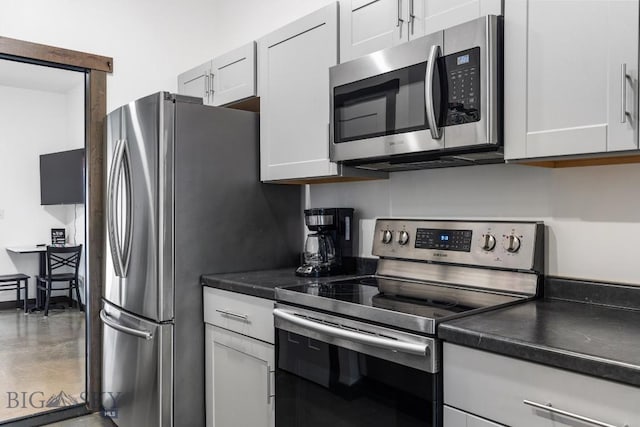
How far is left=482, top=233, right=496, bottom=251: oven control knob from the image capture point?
1.80 meters

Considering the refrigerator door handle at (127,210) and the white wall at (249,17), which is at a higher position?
the white wall at (249,17)

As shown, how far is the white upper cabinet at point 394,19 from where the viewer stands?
64.0 inches

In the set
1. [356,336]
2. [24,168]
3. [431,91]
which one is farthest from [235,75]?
[356,336]

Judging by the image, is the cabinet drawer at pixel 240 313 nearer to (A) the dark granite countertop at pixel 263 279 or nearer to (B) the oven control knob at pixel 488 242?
(A) the dark granite countertop at pixel 263 279

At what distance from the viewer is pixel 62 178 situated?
2.90 m

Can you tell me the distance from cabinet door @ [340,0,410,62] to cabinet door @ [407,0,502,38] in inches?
1.6

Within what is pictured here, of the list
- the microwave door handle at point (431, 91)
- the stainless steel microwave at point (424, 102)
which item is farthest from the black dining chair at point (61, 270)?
the microwave door handle at point (431, 91)

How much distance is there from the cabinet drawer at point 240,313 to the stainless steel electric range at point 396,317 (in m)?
0.13

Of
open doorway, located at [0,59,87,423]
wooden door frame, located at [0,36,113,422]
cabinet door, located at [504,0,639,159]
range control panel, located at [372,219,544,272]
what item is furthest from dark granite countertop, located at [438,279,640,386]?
open doorway, located at [0,59,87,423]

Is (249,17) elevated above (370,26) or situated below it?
above

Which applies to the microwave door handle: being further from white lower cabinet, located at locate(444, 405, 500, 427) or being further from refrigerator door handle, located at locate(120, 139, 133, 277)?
refrigerator door handle, located at locate(120, 139, 133, 277)

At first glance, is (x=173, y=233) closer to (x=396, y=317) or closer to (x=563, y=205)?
(x=396, y=317)

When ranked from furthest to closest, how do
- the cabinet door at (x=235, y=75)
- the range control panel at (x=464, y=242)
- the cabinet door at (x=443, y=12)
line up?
the cabinet door at (x=235, y=75) < the range control panel at (x=464, y=242) < the cabinet door at (x=443, y=12)

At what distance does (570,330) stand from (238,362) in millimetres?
1377
